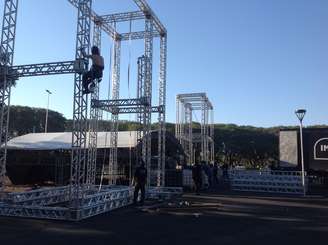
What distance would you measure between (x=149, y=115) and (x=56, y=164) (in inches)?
480

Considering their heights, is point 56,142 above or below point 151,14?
below

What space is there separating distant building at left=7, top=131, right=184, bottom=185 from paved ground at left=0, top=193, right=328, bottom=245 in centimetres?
1443

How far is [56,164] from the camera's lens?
97.3 feet

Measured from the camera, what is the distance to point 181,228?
1118cm

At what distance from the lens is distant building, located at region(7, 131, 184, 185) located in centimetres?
2947

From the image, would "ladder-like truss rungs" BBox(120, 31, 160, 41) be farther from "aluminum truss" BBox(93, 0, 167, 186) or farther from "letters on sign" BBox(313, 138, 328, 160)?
"letters on sign" BBox(313, 138, 328, 160)

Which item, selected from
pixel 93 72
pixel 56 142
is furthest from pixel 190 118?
pixel 93 72

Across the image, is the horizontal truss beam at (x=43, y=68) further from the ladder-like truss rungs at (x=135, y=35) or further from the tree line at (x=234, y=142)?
the tree line at (x=234, y=142)

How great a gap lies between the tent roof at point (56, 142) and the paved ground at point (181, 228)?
13.8 meters

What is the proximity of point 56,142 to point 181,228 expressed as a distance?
72.3ft

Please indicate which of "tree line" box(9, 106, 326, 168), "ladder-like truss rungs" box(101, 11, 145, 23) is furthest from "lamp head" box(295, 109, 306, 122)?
"tree line" box(9, 106, 326, 168)

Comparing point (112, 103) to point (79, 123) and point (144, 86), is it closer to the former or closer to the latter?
point (144, 86)

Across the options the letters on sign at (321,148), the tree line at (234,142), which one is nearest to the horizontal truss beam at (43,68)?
the letters on sign at (321,148)

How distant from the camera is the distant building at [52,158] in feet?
96.7
